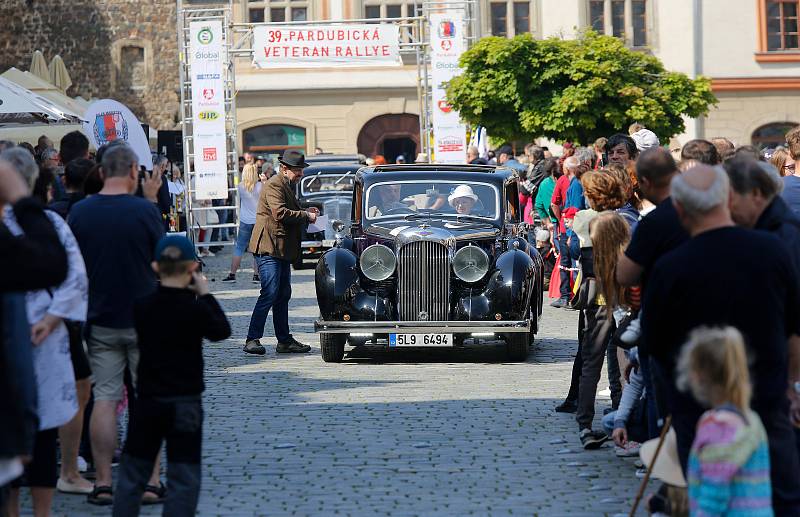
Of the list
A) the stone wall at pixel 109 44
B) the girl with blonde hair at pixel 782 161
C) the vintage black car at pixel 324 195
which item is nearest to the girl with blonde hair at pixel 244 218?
the vintage black car at pixel 324 195

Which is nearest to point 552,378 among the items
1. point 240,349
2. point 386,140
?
point 240,349

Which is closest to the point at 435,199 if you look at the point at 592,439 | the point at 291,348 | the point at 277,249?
the point at 277,249

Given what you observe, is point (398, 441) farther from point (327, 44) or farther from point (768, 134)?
point (768, 134)

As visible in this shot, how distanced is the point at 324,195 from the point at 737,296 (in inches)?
763

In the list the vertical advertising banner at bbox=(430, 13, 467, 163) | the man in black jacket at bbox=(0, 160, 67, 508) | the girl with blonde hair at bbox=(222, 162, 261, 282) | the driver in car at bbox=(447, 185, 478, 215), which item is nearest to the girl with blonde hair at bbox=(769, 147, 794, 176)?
the driver in car at bbox=(447, 185, 478, 215)

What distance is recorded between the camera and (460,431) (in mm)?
9281

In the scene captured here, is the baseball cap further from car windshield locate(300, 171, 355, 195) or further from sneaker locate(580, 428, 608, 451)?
car windshield locate(300, 171, 355, 195)

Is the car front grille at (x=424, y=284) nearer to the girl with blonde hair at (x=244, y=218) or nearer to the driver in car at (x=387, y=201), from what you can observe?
the driver in car at (x=387, y=201)

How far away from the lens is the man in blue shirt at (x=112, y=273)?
738 centimetres

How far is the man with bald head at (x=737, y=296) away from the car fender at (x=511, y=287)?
6.77 meters

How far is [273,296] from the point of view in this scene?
13281 millimetres

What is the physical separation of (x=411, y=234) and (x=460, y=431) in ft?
11.4

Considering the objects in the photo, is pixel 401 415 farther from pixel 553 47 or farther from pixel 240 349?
pixel 553 47

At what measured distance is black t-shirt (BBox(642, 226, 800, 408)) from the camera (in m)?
5.21
